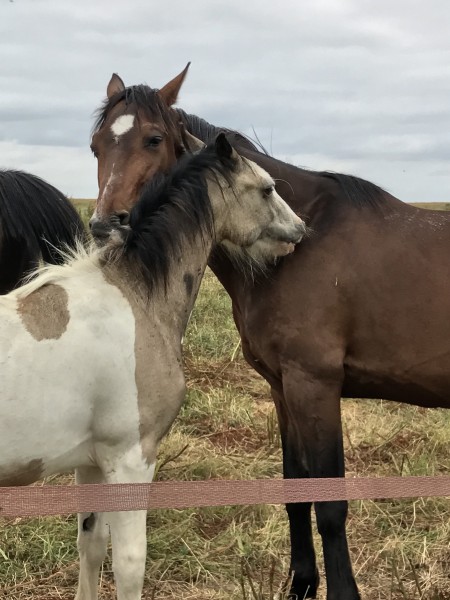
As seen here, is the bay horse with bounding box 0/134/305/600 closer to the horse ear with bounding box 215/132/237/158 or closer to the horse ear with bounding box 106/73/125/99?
the horse ear with bounding box 215/132/237/158

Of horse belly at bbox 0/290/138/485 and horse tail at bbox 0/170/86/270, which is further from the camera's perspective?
horse tail at bbox 0/170/86/270

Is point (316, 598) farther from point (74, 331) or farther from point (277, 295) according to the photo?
point (74, 331)

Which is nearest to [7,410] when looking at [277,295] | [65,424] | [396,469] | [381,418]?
[65,424]

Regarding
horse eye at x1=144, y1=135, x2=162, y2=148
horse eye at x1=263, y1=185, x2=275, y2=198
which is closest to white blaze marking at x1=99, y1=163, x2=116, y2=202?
horse eye at x1=144, y1=135, x2=162, y2=148

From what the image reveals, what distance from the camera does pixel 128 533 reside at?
258 cm

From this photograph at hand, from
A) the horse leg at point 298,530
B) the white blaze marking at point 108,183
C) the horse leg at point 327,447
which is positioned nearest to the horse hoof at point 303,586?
the horse leg at point 298,530

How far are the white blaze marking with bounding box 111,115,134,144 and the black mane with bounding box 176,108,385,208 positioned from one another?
1.29 ft

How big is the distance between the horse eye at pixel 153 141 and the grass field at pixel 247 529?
2.10 meters

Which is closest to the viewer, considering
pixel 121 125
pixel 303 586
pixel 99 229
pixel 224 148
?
pixel 224 148

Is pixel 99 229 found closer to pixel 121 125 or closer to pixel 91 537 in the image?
pixel 121 125

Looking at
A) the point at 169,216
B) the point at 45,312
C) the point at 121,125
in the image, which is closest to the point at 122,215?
the point at 169,216

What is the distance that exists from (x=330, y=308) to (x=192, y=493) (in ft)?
4.76

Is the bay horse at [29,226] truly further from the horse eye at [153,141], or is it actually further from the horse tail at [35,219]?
the horse eye at [153,141]

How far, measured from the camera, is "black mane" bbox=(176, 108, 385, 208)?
144 inches
